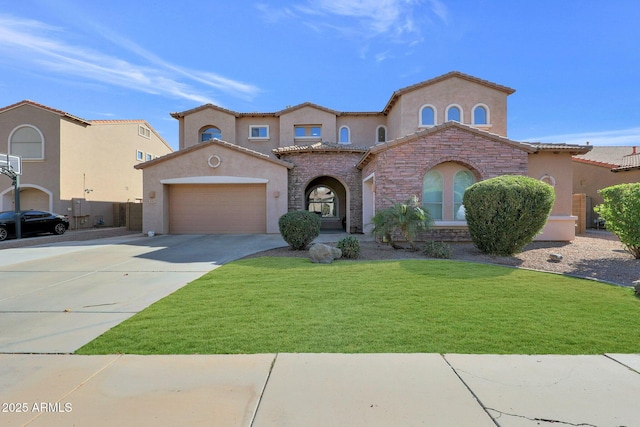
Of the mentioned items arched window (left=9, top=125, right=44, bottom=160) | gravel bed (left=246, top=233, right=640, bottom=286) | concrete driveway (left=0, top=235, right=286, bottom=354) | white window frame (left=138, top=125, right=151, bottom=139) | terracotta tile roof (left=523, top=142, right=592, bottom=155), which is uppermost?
white window frame (left=138, top=125, right=151, bottom=139)

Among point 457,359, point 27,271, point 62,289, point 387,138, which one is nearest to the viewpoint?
point 457,359

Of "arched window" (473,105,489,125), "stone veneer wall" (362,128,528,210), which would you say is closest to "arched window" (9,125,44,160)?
"stone veneer wall" (362,128,528,210)

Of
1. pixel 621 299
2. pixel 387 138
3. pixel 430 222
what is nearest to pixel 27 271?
pixel 430 222

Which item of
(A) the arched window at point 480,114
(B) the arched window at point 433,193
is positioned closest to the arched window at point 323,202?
(A) the arched window at point 480,114

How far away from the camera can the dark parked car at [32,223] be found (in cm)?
1616

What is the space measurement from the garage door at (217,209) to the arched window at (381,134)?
379 inches

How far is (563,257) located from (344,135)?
16.2 metres

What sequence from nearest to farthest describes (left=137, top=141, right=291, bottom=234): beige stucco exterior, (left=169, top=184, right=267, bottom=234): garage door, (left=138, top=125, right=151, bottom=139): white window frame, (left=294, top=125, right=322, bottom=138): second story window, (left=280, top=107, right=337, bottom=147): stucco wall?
1. (left=137, top=141, right=291, bottom=234): beige stucco exterior
2. (left=169, top=184, right=267, bottom=234): garage door
3. (left=280, top=107, right=337, bottom=147): stucco wall
4. (left=294, top=125, right=322, bottom=138): second story window
5. (left=138, top=125, right=151, bottom=139): white window frame

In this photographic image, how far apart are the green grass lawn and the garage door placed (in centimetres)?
1075

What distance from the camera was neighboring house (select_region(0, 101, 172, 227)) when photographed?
2088 centimetres

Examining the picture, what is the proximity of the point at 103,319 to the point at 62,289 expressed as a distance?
276cm

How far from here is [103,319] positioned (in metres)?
5.18

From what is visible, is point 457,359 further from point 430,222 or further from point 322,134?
point 322,134

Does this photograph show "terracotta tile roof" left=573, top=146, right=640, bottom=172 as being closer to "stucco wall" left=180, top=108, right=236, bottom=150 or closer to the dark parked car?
"stucco wall" left=180, top=108, right=236, bottom=150
